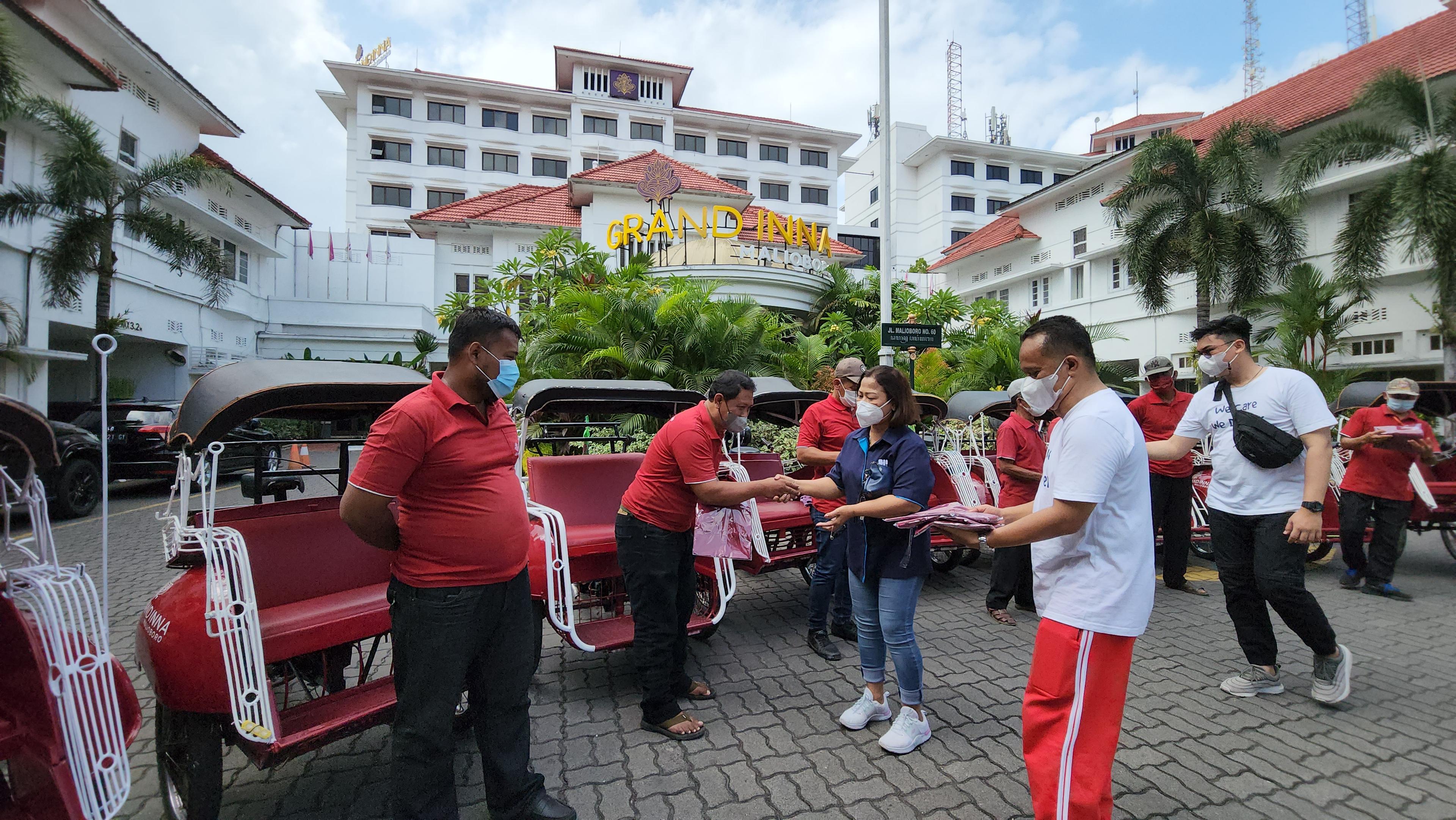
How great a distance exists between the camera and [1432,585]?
6.25 meters

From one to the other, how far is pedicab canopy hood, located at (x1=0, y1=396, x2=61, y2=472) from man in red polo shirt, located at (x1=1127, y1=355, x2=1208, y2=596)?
714cm

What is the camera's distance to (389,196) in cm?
3734

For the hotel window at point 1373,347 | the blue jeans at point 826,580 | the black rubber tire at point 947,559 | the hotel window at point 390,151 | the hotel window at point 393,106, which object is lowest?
the black rubber tire at point 947,559

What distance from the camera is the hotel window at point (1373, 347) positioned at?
62.5ft

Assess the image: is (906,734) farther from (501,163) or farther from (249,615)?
(501,163)

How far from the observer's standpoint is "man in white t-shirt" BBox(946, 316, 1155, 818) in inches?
87.6

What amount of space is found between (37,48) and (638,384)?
18.9 m

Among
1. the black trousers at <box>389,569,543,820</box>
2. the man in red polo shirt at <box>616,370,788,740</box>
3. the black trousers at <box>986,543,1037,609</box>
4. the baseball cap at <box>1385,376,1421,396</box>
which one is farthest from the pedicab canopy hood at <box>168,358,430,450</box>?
the baseball cap at <box>1385,376,1421,396</box>

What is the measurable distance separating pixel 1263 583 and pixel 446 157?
141ft

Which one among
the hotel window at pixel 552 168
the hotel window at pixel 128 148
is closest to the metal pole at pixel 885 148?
the hotel window at pixel 128 148

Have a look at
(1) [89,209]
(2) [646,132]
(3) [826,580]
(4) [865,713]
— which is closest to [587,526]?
(3) [826,580]

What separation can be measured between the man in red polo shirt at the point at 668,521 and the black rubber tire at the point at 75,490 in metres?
11.3

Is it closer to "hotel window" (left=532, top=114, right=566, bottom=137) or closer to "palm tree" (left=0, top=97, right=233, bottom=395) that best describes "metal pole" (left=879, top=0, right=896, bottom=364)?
"palm tree" (left=0, top=97, right=233, bottom=395)

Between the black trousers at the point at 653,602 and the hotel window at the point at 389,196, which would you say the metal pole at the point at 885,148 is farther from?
the hotel window at the point at 389,196
